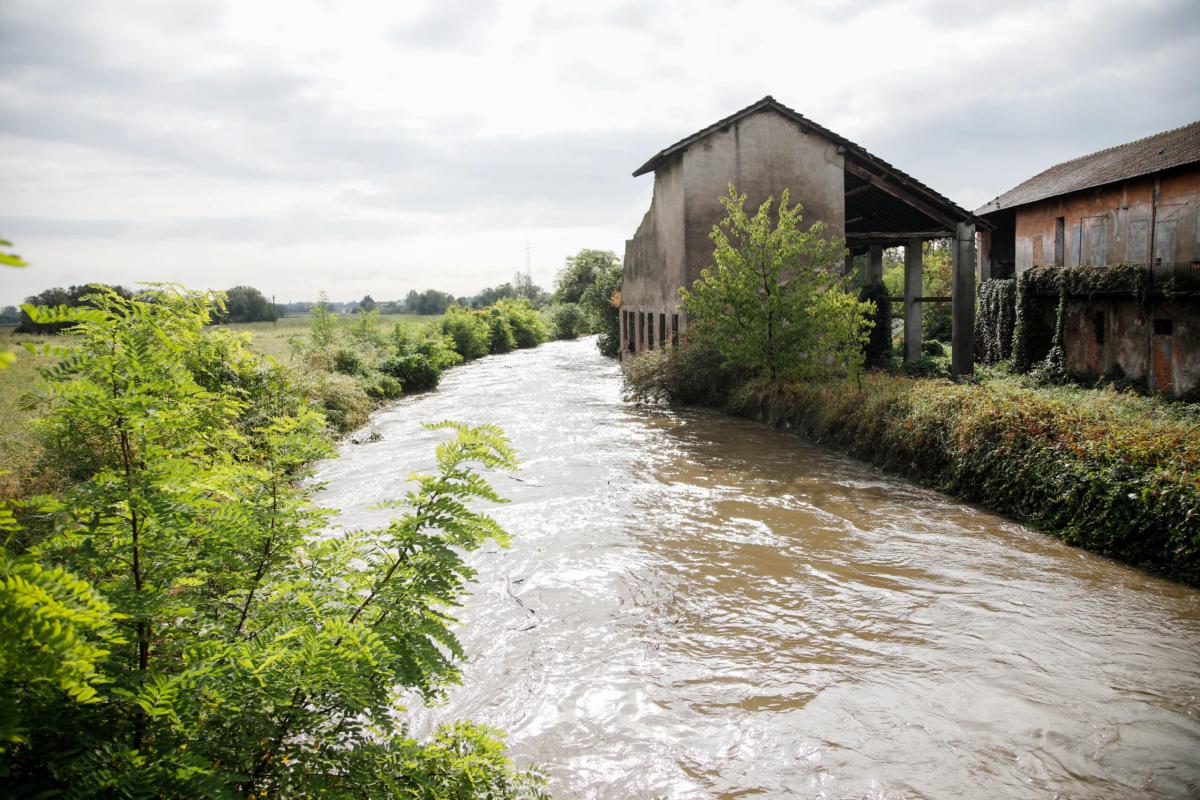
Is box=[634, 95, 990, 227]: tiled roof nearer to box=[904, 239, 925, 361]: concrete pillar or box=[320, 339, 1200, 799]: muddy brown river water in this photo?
box=[904, 239, 925, 361]: concrete pillar

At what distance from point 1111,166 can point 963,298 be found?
27.1 ft

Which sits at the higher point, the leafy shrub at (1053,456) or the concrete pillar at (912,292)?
the concrete pillar at (912,292)

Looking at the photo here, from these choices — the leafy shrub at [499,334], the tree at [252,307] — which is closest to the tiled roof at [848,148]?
the leafy shrub at [499,334]

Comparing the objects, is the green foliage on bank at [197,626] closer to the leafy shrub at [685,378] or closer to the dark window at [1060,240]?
the leafy shrub at [685,378]

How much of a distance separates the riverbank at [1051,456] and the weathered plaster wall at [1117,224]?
944 cm

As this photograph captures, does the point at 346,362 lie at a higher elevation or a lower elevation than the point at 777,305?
lower

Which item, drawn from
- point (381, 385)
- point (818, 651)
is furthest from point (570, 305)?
point (818, 651)

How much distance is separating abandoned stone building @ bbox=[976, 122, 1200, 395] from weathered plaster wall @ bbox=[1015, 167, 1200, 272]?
31 millimetres

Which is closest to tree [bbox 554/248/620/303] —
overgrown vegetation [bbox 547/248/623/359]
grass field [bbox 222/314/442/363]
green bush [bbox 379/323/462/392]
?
overgrown vegetation [bbox 547/248/623/359]

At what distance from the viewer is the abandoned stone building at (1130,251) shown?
1911 cm

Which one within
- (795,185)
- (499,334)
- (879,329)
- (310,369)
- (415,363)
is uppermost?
(795,185)

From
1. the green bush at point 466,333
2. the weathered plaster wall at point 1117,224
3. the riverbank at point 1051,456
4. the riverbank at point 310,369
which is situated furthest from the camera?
the green bush at point 466,333

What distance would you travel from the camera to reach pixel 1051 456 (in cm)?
945

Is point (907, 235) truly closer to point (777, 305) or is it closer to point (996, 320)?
point (777, 305)
